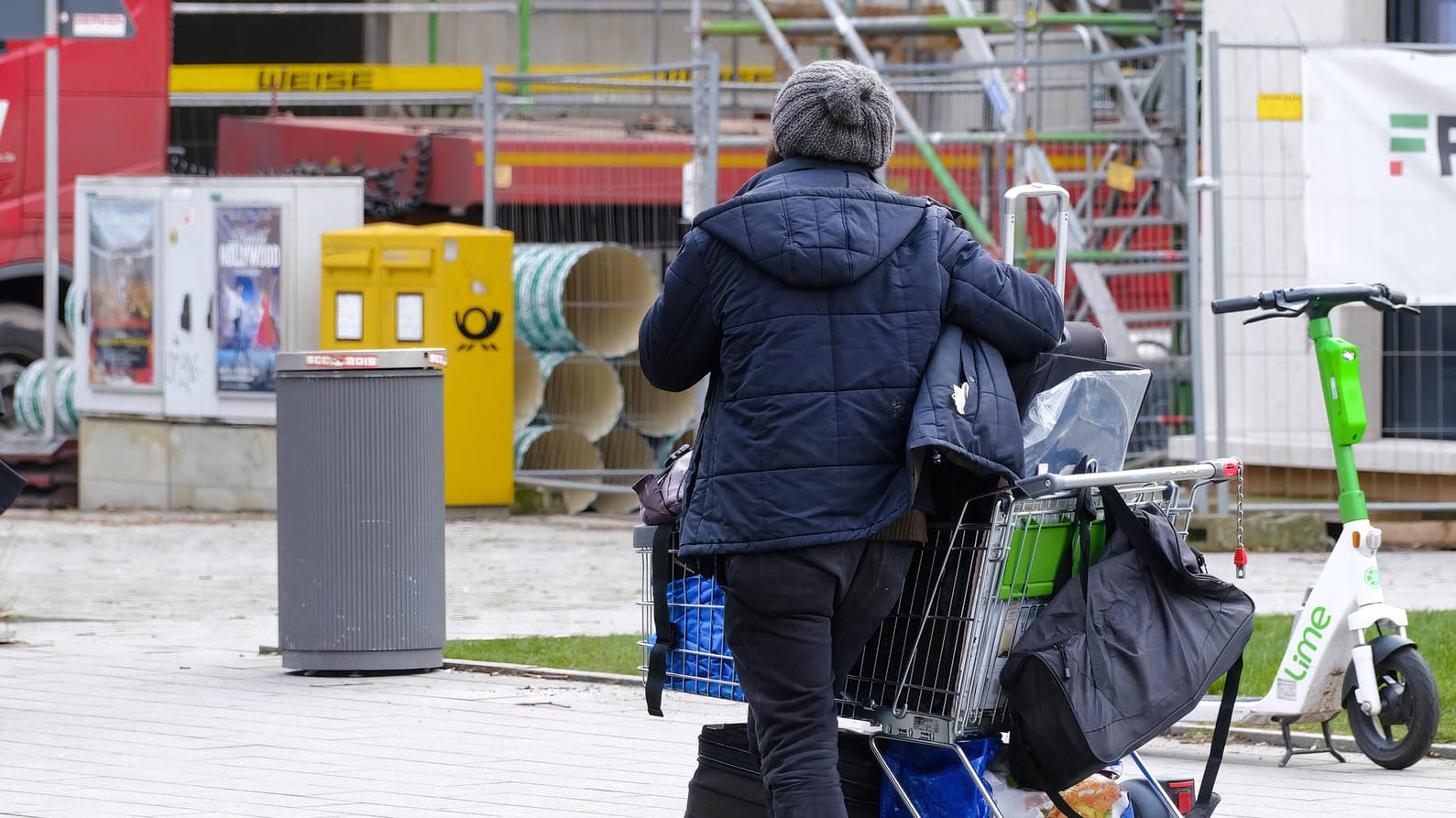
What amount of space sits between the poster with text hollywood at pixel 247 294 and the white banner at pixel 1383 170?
6.94m

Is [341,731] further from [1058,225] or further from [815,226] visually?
[815,226]

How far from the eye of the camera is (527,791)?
235 inches

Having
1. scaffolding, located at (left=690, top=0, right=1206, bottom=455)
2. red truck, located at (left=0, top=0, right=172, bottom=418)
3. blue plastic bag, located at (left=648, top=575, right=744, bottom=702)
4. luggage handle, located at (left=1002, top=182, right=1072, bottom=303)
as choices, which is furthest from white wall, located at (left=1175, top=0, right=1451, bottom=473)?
red truck, located at (left=0, top=0, right=172, bottom=418)

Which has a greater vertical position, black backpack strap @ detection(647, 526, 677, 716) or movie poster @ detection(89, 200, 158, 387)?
movie poster @ detection(89, 200, 158, 387)

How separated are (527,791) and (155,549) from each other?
735cm

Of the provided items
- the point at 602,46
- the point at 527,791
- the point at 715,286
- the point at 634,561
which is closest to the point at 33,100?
the point at 634,561

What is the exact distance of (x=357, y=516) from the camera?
790 cm

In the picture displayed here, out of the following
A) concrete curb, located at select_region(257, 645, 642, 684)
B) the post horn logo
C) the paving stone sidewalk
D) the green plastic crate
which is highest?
the post horn logo

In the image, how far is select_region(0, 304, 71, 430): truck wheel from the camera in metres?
16.9

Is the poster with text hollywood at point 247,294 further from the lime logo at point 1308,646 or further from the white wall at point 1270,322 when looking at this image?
the lime logo at point 1308,646

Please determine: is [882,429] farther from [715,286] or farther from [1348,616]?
[1348,616]

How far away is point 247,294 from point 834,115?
1104 centimetres

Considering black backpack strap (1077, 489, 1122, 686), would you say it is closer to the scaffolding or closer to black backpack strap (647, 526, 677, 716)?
black backpack strap (647, 526, 677, 716)

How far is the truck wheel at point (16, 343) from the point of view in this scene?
16938 millimetres
